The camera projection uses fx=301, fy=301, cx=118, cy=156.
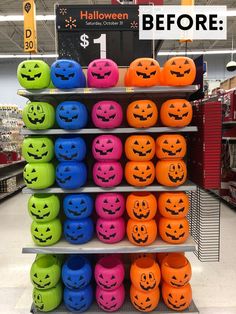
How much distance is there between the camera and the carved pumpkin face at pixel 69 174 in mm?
2203

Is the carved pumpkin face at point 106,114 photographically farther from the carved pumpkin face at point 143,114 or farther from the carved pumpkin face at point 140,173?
the carved pumpkin face at point 140,173

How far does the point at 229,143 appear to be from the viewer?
5848 mm

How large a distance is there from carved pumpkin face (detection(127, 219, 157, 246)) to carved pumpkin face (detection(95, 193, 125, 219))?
0.15 m

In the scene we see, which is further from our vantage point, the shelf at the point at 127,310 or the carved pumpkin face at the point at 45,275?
the shelf at the point at 127,310

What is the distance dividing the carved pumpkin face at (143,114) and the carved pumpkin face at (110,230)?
76 cm

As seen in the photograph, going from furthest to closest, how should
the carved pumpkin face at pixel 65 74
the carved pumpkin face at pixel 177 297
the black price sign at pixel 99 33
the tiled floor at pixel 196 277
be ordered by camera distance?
1. the tiled floor at pixel 196 277
2. the black price sign at pixel 99 33
3. the carved pumpkin face at pixel 177 297
4. the carved pumpkin face at pixel 65 74

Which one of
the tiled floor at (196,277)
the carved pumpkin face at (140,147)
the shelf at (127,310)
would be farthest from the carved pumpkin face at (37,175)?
the tiled floor at (196,277)

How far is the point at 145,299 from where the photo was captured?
91.6 inches

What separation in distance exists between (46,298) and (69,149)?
3.95 feet

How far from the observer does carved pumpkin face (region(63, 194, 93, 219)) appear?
2.28 metres

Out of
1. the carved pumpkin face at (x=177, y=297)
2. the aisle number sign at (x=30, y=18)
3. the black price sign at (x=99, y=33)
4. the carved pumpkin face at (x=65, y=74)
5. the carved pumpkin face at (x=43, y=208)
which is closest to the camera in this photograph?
the carved pumpkin face at (x=65, y=74)

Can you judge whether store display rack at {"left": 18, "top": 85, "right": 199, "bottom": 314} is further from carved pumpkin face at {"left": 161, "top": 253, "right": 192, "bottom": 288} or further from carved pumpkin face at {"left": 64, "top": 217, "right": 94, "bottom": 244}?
carved pumpkin face at {"left": 161, "top": 253, "right": 192, "bottom": 288}

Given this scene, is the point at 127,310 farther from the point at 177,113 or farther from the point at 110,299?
the point at 177,113

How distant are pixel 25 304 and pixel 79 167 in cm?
146
